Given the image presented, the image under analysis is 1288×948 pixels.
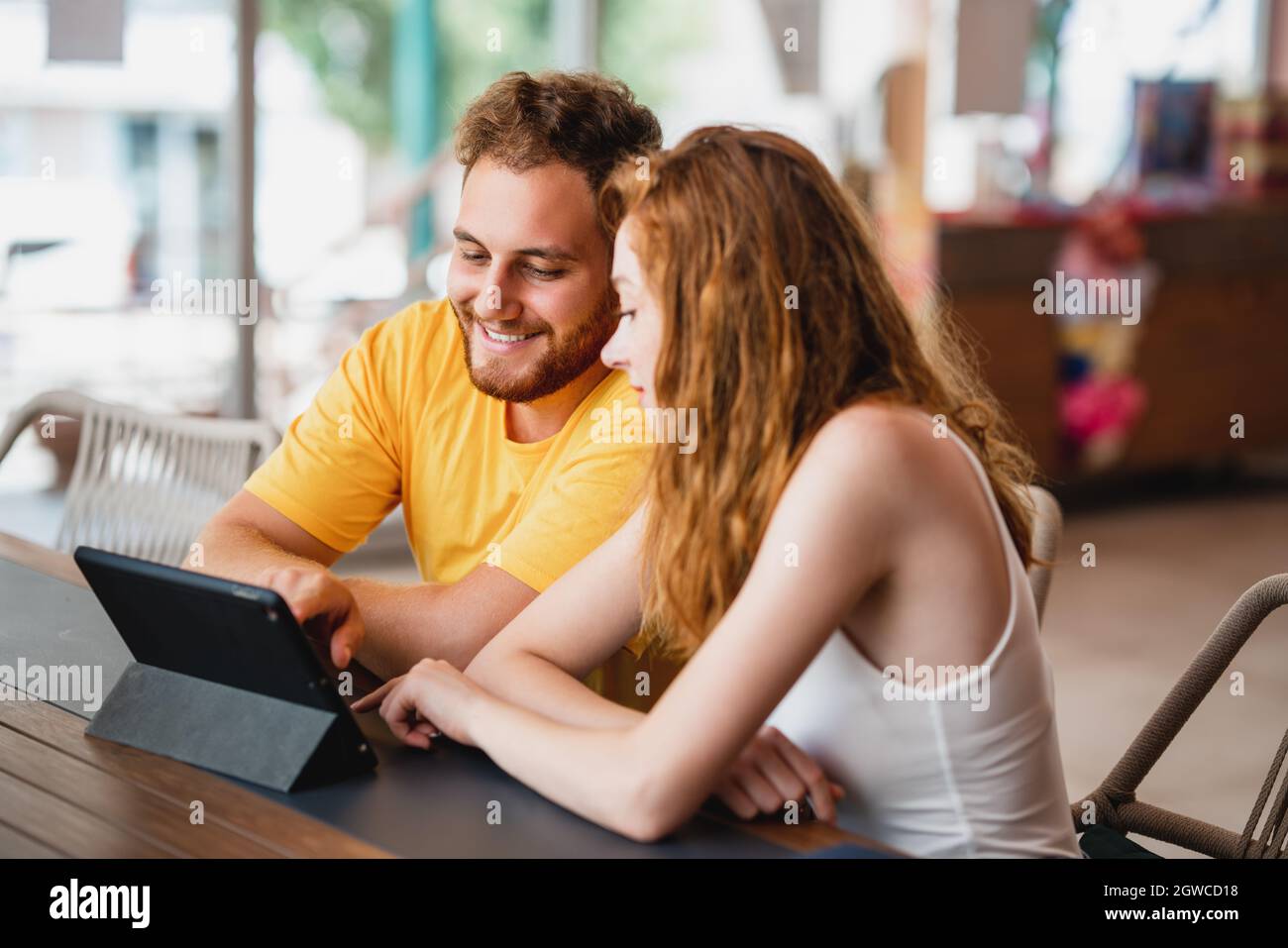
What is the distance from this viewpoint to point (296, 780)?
109cm

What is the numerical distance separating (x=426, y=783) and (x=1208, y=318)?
4.86 metres

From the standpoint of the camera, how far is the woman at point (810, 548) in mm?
1116

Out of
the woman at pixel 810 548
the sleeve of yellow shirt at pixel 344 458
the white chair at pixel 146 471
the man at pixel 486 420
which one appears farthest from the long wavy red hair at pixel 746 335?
the white chair at pixel 146 471

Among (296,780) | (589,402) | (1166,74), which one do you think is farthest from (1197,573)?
(296,780)

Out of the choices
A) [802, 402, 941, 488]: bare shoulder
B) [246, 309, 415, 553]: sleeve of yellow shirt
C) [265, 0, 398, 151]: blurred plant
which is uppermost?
[265, 0, 398, 151]: blurred plant

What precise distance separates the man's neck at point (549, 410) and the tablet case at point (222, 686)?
1.94 feet

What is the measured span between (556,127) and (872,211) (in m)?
1.93

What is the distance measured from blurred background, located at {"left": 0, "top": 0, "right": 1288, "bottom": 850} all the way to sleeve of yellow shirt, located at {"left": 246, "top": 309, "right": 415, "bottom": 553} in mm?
1495

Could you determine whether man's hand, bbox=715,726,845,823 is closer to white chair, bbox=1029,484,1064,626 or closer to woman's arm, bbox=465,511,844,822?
woman's arm, bbox=465,511,844,822

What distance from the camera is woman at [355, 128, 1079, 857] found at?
1.12 meters

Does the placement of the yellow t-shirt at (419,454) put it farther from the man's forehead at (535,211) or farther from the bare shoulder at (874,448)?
the bare shoulder at (874,448)

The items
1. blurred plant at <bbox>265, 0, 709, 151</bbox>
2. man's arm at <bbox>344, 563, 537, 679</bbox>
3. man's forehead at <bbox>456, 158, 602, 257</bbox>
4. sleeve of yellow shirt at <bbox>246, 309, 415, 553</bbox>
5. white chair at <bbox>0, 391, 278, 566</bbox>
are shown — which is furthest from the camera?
blurred plant at <bbox>265, 0, 709, 151</bbox>

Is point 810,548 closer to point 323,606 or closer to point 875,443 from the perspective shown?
point 875,443

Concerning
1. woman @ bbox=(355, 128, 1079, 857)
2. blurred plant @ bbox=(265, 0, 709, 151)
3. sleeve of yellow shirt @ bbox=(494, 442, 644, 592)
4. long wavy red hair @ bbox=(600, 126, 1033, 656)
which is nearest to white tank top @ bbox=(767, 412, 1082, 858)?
woman @ bbox=(355, 128, 1079, 857)
